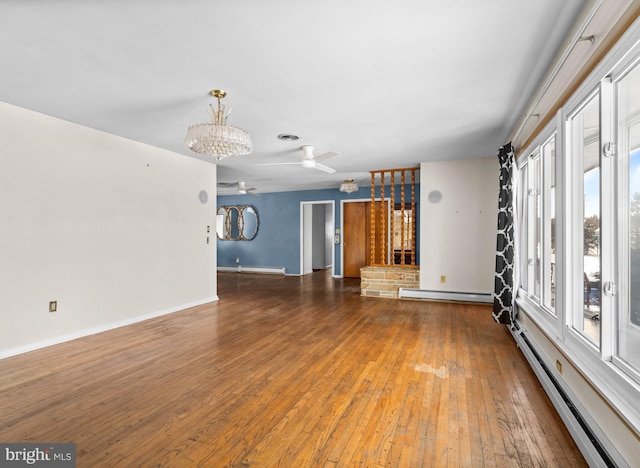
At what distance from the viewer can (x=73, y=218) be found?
390 centimetres

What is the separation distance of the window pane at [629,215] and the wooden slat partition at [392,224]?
4.46m

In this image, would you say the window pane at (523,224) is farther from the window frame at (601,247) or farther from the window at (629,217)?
the window at (629,217)

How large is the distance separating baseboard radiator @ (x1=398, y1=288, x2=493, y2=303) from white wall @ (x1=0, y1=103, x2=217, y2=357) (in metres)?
3.71

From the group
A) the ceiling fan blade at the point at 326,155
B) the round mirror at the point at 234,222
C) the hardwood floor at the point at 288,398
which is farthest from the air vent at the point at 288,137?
the round mirror at the point at 234,222

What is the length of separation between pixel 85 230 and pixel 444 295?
5.41 meters

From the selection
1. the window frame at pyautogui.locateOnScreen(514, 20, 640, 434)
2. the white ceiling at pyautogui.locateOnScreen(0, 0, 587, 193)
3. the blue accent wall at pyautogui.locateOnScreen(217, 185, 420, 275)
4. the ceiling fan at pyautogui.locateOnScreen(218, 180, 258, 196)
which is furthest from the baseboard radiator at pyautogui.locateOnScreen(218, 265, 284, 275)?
the window frame at pyautogui.locateOnScreen(514, 20, 640, 434)

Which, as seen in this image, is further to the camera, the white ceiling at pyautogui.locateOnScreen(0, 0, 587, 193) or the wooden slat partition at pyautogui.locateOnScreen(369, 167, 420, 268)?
the wooden slat partition at pyautogui.locateOnScreen(369, 167, 420, 268)

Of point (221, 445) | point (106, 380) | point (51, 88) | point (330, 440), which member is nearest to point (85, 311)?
point (106, 380)

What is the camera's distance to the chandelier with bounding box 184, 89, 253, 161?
9.25 feet

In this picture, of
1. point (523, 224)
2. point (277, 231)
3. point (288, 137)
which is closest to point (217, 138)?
point (288, 137)

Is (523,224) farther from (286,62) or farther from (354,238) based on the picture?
(354,238)

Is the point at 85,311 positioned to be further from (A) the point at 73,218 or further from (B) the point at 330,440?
(B) the point at 330,440

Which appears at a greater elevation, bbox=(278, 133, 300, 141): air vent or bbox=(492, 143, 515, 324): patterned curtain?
bbox=(278, 133, 300, 141): air vent

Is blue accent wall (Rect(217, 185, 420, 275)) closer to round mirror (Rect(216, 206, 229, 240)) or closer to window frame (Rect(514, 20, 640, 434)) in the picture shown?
round mirror (Rect(216, 206, 229, 240))
